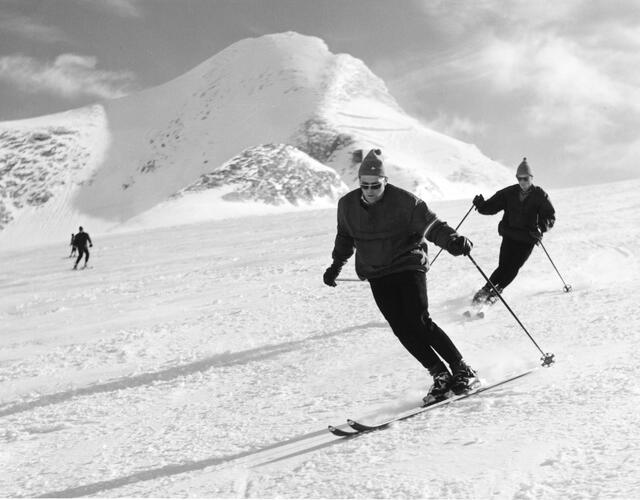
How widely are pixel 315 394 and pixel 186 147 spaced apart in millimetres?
168826

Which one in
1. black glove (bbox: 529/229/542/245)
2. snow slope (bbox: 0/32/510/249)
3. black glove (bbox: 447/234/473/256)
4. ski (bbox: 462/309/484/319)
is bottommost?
ski (bbox: 462/309/484/319)

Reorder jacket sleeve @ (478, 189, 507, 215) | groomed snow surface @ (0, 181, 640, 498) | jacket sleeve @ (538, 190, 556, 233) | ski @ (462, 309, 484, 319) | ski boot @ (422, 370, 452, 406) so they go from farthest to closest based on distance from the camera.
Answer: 1. jacket sleeve @ (478, 189, 507, 215)
2. jacket sleeve @ (538, 190, 556, 233)
3. ski @ (462, 309, 484, 319)
4. ski boot @ (422, 370, 452, 406)
5. groomed snow surface @ (0, 181, 640, 498)

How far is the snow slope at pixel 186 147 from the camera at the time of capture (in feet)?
472

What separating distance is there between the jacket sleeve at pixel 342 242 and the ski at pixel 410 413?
123cm

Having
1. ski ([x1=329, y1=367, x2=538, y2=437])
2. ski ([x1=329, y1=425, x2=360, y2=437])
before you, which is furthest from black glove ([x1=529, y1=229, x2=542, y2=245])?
ski ([x1=329, y1=425, x2=360, y2=437])

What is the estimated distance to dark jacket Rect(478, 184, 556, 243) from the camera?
289 inches

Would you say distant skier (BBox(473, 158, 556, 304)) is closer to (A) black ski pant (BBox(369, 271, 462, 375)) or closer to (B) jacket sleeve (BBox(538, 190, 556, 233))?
(B) jacket sleeve (BBox(538, 190, 556, 233))

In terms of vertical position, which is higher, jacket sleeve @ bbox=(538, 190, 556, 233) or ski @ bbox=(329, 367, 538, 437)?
jacket sleeve @ bbox=(538, 190, 556, 233)

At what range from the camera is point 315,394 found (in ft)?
15.6

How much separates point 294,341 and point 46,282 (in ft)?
41.9

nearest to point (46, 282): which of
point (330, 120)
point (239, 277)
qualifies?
point (239, 277)

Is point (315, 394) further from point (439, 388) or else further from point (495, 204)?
point (495, 204)

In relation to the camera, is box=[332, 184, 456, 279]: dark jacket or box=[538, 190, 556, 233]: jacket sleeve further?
box=[538, 190, 556, 233]: jacket sleeve

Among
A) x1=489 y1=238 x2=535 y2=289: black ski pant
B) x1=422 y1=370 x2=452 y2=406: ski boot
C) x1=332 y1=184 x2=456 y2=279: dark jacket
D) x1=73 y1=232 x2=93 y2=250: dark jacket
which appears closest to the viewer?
x1=422 y1=370 x2=452 y2=406: ski boot
